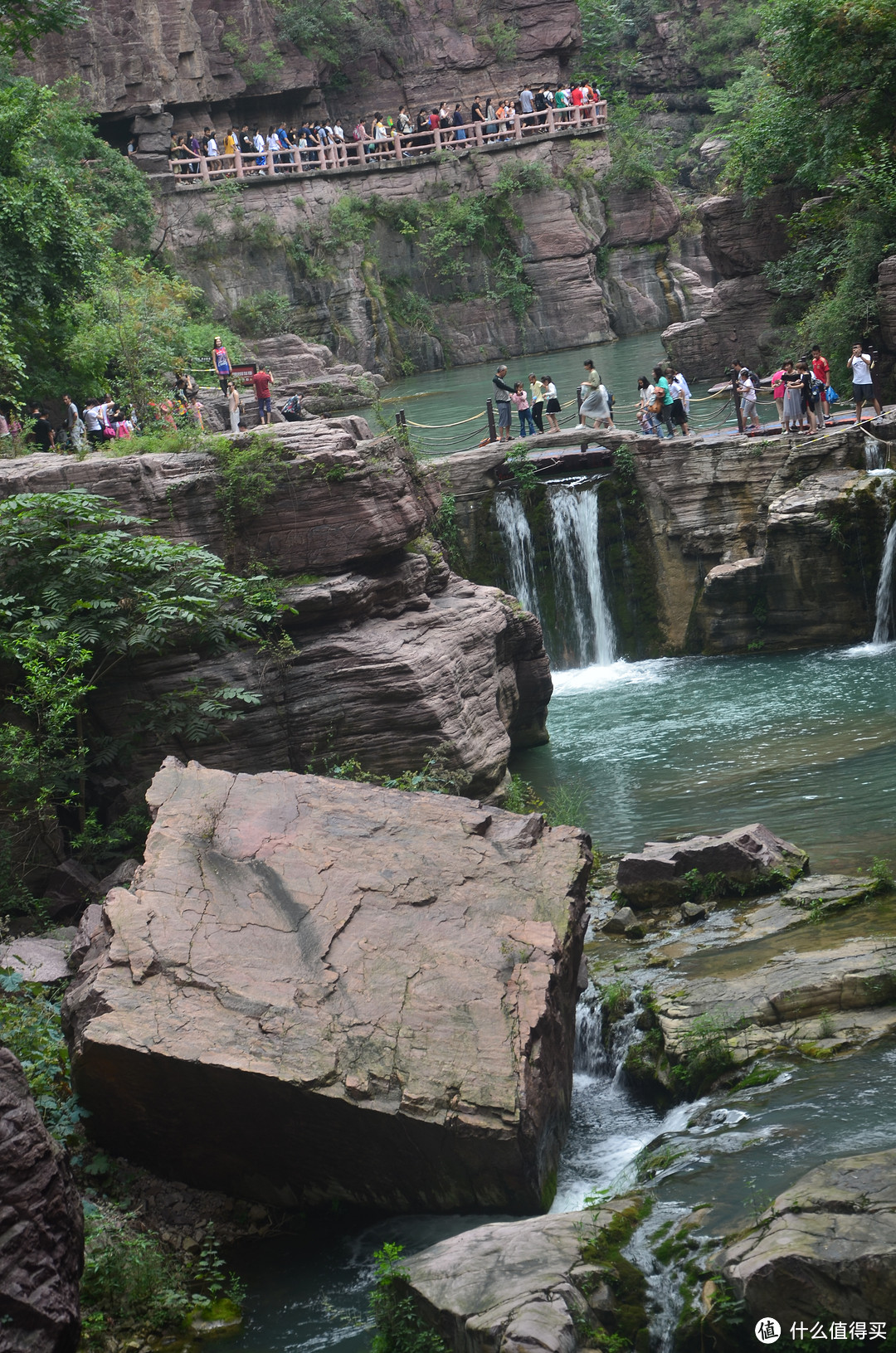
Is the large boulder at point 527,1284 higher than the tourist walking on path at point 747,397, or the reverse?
the tourist walking on path at point 747,397

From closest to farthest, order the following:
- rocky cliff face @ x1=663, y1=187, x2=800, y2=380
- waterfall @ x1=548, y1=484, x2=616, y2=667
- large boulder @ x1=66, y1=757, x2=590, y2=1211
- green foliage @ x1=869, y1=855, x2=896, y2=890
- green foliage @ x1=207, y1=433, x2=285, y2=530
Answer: large boulder @ x1=66, y1=757, x2=590, y2=1211, green foliage @ x1=869, y1=855, x2=896, y2=890, green foliage @ x1=207, y1=433, x2=285, y2=530, waterfall @ x1=548, y1=484, x2=616, y2=667, rocky cliff face @ x1=663, y1=187, x2=800, y2=380

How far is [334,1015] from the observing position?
290 inches

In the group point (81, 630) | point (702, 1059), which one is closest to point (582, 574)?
point (81, 630)

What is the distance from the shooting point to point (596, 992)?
941 cm

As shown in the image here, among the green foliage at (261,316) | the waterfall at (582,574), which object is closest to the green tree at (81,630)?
the waterfall at (582,574)

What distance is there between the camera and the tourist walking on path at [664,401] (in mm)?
21516

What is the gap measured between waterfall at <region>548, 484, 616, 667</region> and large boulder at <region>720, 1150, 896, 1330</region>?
15585mm

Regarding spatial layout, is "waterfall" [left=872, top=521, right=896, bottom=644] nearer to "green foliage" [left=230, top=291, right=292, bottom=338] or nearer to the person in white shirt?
the person in white shirt

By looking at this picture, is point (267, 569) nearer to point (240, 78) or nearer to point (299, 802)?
point (299, 802)

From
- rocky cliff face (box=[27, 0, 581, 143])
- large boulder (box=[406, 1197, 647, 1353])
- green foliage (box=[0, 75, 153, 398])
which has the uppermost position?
rocky cliff face (box=[27, 0, 581, 143])

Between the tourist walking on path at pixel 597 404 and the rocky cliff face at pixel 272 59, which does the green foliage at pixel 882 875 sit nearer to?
the tourist walking on path at pixel 597 404

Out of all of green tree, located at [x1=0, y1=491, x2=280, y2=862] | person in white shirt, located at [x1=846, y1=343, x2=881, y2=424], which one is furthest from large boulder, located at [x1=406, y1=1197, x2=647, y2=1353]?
person in white shirt, located at [x1=846, y1=343, x2=881, y2=424]

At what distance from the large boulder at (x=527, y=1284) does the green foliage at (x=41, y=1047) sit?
2605mm

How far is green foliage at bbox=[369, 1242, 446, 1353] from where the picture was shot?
5.62 m
